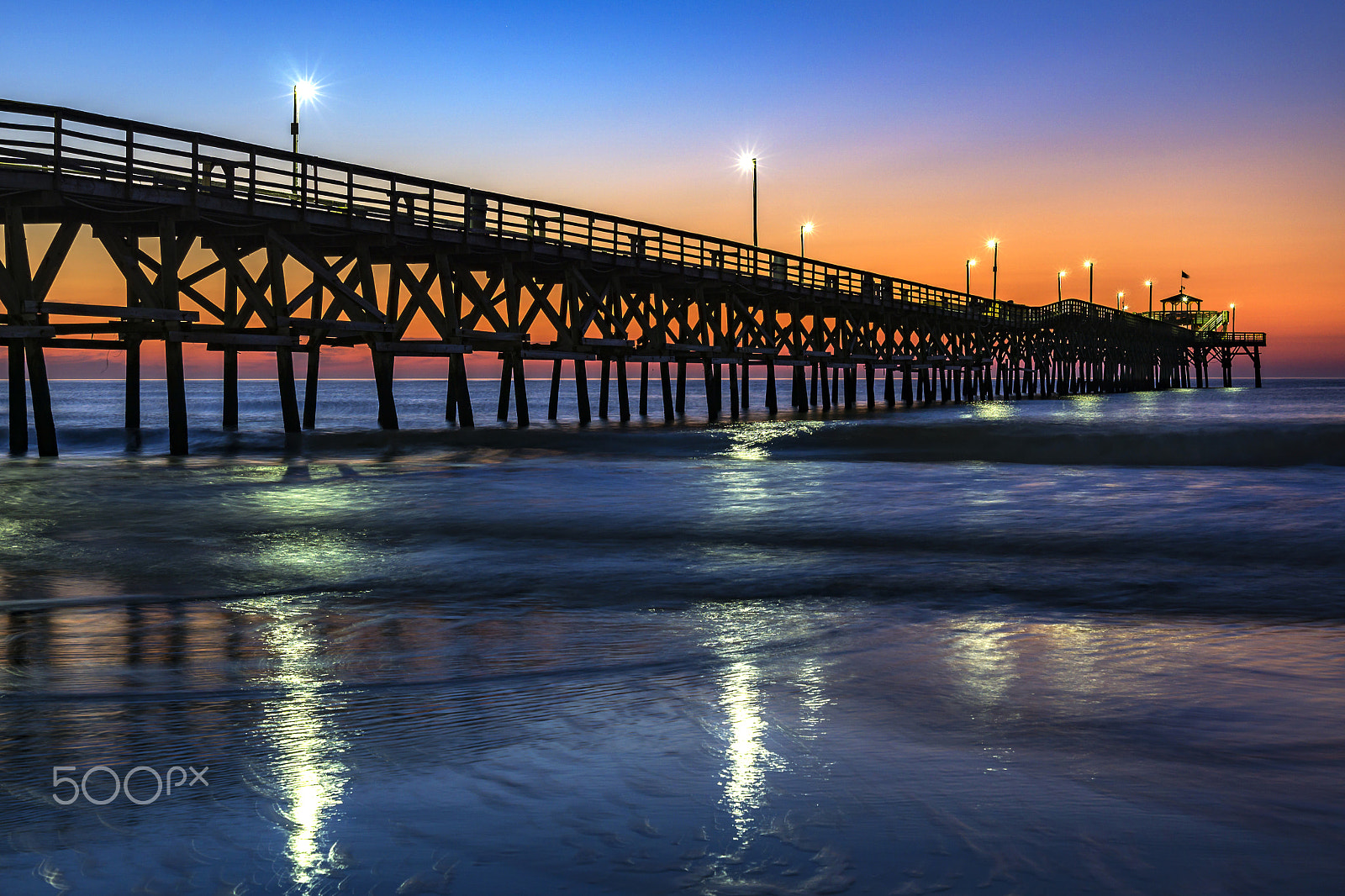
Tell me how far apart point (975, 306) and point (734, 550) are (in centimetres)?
5651

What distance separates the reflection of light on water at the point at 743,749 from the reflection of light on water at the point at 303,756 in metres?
1.24

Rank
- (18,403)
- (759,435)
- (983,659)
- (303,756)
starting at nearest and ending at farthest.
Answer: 1. (303,756)
2. (983,659)
3. (18,403)
4. (759,435)

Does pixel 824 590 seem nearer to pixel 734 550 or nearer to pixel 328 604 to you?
pixel 734 550

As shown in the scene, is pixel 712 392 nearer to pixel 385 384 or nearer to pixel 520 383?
pixel 520 383

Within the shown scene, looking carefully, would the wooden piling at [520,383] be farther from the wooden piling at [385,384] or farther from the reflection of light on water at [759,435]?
the reflection of light on water at [759,435]

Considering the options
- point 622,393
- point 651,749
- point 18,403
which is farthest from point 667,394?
point 651,749

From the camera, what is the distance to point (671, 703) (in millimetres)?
4816

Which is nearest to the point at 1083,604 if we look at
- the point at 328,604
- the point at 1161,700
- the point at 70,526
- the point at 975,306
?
the point at 1161,700

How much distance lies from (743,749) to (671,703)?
0.72m

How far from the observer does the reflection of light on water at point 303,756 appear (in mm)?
3254

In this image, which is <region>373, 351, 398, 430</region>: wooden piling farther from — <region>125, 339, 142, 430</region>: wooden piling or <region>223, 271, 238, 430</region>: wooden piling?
<region>125, 339, 142, 430</region>: wooden piling

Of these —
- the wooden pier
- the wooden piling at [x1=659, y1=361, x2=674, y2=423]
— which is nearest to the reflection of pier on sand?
the wooden pier

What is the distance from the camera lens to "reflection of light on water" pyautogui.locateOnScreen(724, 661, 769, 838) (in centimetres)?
357

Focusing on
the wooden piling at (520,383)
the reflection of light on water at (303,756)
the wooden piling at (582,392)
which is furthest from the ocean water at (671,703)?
the wooden piling at (582,392)
